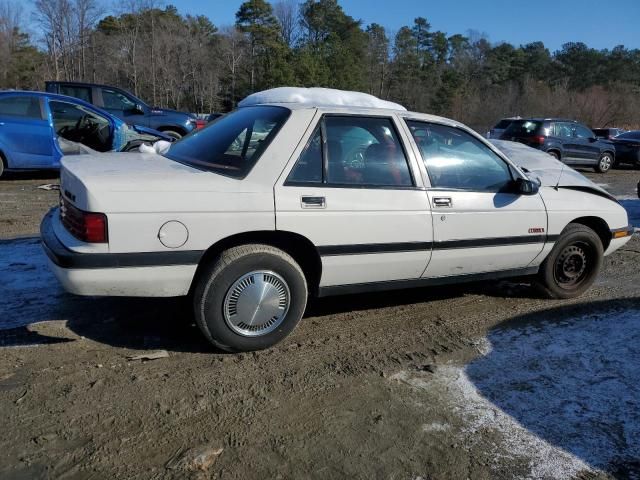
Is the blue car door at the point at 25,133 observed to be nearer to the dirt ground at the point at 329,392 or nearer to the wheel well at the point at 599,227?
the dirt ground at the point at 329,392

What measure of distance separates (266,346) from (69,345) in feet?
4.09

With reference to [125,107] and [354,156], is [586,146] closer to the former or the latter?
[125,107]

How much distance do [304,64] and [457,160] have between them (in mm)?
46709

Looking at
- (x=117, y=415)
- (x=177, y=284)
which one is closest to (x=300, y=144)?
(x=177, y=284)

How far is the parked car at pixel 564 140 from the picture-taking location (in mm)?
15430

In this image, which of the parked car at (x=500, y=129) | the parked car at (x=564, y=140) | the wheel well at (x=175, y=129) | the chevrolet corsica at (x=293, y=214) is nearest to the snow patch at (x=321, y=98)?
the chevrolet corsica at (x=293, y=214)

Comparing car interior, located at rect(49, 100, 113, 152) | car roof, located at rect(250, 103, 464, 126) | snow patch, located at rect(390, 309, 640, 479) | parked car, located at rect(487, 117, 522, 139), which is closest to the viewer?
snow patch, located at rect(390, 309, 640, 479)

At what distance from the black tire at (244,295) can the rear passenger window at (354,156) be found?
1.74ft

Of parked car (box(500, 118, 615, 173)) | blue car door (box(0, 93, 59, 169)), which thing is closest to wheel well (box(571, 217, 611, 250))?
blue car door (box(0, 93, 59, 169))

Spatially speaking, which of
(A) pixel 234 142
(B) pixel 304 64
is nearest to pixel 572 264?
(A) pixel 234 142

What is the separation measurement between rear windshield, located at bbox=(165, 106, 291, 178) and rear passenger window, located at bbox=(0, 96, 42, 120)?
6.43 meters

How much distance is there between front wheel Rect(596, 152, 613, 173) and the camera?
56.0ft

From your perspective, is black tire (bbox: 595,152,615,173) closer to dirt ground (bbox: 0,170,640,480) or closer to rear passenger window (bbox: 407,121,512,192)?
dirt ground (bbox: 0,170,640,480)

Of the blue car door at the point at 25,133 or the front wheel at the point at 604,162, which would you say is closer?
the blue car door at the point at 25,133
